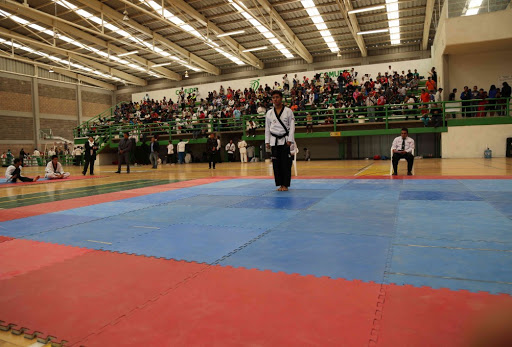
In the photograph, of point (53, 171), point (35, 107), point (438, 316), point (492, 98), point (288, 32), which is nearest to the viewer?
point (438, 316)

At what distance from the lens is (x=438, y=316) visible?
2.14m

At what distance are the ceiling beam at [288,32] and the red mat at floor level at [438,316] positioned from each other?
24.2 m

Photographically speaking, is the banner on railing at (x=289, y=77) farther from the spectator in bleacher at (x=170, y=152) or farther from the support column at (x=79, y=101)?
the support column at (x=79, y=101)

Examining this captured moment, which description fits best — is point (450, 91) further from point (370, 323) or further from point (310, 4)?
point (370, 323)

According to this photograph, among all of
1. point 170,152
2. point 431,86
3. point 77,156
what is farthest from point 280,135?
point 77,156

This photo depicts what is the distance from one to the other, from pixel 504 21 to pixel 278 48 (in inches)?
748

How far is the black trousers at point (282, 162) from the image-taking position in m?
7.97

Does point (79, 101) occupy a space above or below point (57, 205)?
above

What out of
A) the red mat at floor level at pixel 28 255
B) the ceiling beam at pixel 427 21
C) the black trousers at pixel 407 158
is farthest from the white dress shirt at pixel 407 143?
the ceiling beam at pixel 427 21

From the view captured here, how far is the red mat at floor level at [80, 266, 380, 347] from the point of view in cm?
197

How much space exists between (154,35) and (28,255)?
28608mm

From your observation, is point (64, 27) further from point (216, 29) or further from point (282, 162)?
point (282, 162)

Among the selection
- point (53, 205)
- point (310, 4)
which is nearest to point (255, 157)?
point (310, 4)

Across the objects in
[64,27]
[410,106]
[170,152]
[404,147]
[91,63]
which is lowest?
[404,147]
